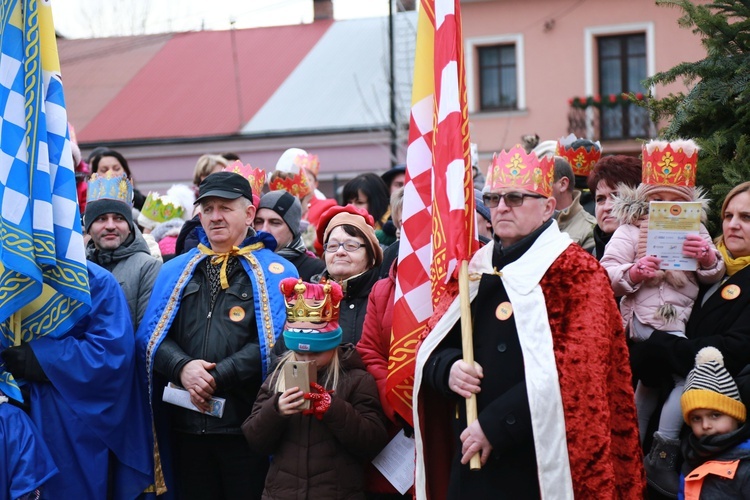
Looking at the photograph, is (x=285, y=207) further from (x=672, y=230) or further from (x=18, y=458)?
(x=672, y=230)

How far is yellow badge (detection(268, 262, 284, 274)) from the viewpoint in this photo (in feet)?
19.9

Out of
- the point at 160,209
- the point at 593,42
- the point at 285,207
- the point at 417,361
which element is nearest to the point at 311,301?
the point at 417,361

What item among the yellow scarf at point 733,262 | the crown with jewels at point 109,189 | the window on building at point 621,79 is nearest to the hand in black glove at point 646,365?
the yellow scarf at point 733,262

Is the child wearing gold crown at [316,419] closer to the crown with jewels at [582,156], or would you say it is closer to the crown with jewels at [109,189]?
the crown with jewels at [109,189]

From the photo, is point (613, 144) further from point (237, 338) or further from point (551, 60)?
point (237, 338)

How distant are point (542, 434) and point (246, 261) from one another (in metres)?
2.33

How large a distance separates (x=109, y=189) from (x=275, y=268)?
1.38 meters

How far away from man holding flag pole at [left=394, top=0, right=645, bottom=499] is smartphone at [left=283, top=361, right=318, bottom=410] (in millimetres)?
474

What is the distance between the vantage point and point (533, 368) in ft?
14.2

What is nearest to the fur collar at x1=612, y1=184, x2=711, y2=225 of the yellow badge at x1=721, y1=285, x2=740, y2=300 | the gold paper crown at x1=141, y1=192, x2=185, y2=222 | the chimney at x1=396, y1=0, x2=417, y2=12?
the yellow badge at x1=721, y1=285, x2=740, y2=300

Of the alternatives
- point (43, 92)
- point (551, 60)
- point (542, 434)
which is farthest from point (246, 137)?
point (542, 434)

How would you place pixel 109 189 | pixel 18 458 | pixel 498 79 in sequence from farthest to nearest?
pixel 498 79 → pixel 109 189 → pixel 18 458

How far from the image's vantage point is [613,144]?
27469 mm

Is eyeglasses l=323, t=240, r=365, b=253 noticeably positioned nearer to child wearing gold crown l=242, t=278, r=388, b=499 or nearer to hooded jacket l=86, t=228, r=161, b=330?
child wearing gold crown l=242, t=278, r=388, b=499
